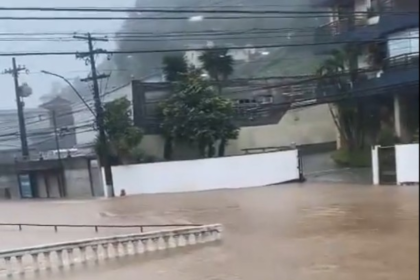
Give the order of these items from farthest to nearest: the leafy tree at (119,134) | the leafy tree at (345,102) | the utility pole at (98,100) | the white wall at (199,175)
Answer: the leafy tree at (119,134), the white wall at (199,175), the utility pole at (98,100), the leafy tree at (345,102)

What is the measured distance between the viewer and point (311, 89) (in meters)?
1.68

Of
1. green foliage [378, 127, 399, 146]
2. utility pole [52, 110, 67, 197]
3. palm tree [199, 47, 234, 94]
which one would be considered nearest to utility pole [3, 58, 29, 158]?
utility pole [52, 110, 67, 197]

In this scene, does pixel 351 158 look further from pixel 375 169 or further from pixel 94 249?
pixel 94 249

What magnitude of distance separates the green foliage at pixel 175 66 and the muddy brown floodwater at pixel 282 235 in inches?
30.2

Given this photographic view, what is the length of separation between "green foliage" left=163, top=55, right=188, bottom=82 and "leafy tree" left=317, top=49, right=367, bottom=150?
3.91 ft

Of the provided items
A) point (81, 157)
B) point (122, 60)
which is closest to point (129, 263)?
point (81, 157)

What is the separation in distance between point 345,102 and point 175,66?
1.50 meters

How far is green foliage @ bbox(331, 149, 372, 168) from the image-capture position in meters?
1.29

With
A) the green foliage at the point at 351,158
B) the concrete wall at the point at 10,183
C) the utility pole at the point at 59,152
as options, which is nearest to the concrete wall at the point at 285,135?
the green foliage at the point at 351,158

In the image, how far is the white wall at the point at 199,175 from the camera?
3.07 meters

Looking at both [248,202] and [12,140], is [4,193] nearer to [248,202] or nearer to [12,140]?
[12,140]

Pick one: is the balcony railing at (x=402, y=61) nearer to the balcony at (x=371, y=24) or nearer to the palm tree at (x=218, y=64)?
the balcony at (x=371, y=24)

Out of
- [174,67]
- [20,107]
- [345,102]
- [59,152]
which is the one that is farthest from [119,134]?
[345,102]

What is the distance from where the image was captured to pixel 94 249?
212 cm
